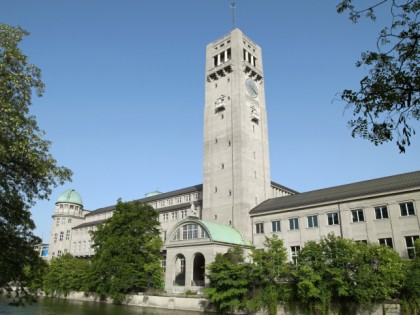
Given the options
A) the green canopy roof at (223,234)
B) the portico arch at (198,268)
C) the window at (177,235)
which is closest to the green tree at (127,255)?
the window at (177,235)

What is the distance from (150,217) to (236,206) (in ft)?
45.6

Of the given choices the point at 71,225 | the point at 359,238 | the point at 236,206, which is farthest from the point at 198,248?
the point at 71,225

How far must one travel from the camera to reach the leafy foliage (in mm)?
28234

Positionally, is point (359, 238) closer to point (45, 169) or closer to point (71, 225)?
point (45, 169)

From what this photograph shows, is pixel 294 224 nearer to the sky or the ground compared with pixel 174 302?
nearer to the sky

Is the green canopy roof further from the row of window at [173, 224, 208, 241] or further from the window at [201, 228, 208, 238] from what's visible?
the row of window at [173, 224, 208, 241]

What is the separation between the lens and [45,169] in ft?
59.2

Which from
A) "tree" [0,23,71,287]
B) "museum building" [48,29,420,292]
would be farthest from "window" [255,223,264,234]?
"tree" [0,23,71,287]

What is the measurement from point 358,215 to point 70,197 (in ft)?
268

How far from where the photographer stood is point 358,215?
42.6 meters

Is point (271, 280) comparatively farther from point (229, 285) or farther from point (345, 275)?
point (345, 275)

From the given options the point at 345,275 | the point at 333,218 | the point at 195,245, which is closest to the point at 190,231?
the point at 195,245

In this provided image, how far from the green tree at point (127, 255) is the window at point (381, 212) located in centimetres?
3032

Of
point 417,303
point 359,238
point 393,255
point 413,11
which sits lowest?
point 417,303
